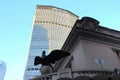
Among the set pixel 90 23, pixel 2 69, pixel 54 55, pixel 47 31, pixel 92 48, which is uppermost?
pixel 90 23

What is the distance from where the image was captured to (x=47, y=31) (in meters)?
84.4

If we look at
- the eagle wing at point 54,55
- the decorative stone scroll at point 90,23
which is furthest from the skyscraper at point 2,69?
the eagle wing at point 54,55

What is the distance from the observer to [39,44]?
78938 mm

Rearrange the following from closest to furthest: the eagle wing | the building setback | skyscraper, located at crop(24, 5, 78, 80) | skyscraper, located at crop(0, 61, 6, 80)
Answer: the eagle wing < the building setback < skyscraper, located at crop(24, 5, 78, 80) < skyscraper, located at crop(0, 61, 6, 80)

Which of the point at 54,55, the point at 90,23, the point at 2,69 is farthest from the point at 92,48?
the point at 2,69

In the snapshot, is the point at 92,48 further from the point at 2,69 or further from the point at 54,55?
the point at 2,69

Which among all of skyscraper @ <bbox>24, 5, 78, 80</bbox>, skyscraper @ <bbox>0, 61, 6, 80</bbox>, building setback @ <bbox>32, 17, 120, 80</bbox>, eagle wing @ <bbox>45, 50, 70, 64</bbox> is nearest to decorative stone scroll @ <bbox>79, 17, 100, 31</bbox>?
building setback @ <bbox>32, 17, 120, 80</bbox>

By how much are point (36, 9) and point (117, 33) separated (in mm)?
80523

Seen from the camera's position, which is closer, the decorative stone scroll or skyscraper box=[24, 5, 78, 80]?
the decorative stone scroll

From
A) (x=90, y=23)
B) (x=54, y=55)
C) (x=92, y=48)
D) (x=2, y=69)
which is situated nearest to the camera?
(x=54, y=55)

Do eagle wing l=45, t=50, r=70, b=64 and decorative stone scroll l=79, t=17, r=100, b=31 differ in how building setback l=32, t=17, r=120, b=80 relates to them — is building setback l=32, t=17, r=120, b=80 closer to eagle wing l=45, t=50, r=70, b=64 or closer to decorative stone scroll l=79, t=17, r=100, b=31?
decorative stone scroll l=79, t=17, r=100, b=31

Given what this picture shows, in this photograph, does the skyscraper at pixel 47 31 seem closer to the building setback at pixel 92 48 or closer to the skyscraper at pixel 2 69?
the building setback at pixel 92 48

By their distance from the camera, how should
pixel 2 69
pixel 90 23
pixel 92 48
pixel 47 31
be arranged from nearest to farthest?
pixel 92 48 < pixel 90 23 < pixel 47 31 < pixel 2 69

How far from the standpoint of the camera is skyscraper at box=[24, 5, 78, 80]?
75.9 metres
